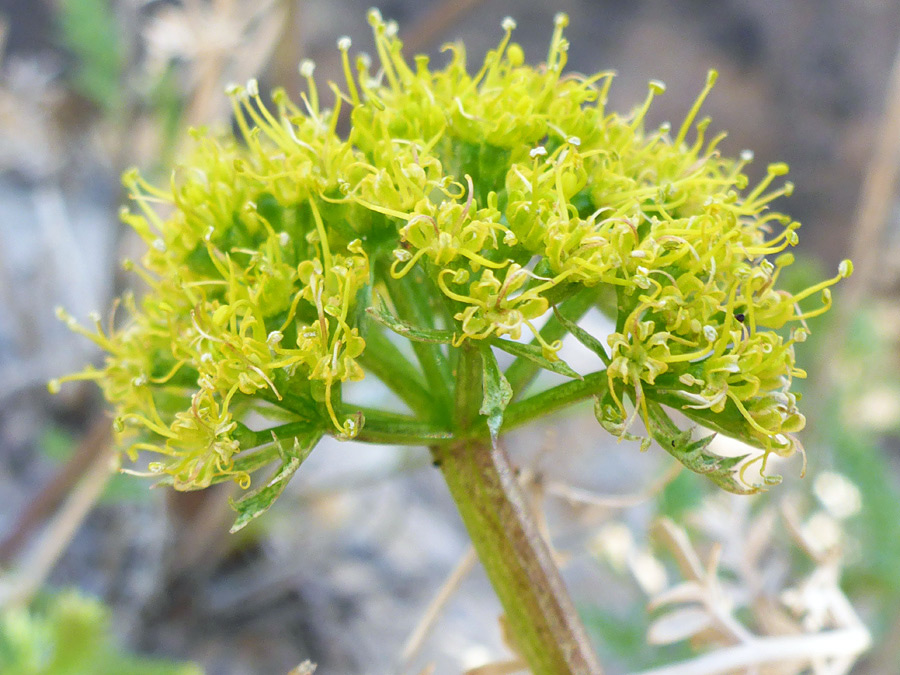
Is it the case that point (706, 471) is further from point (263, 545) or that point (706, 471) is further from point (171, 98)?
point (171, 98)

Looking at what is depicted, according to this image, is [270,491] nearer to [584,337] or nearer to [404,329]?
[404,329]

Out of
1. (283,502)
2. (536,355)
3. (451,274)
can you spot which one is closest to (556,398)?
(536,355)

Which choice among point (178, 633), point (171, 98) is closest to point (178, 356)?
point (178, 633)

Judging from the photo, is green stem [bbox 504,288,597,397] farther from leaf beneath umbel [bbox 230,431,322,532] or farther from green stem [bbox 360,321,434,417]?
leaf beneath umbel [bbox 230,431,322,532]

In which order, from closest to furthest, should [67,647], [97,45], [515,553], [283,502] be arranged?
[515,553] → [67,647] → [283,502] → [97,45]

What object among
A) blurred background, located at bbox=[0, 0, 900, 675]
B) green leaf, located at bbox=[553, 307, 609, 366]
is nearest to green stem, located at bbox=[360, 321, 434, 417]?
green leaf, located at bbox=[553, 307, 609, 366]

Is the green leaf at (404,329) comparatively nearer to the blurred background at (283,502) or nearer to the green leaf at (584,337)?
the green leaf at (584,337)

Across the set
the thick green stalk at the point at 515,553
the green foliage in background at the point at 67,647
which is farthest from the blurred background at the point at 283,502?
the thick green stalk at the point at 515,553
